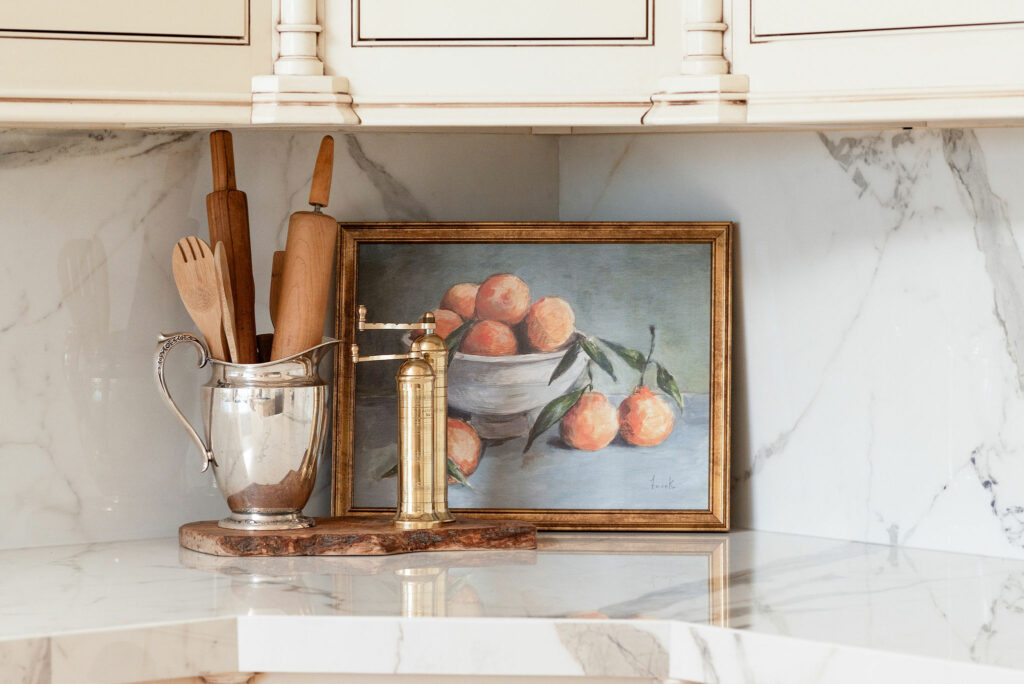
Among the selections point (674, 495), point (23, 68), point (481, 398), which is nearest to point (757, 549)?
point (674, 495)

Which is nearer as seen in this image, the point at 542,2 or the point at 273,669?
the point at 273,669

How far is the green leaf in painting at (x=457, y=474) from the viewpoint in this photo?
134 cm

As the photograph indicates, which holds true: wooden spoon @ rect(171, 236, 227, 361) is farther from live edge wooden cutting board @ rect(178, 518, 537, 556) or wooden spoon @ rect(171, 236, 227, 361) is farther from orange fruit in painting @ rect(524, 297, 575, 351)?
orange fruit in painting @ rect(524, 297, 575, 351)

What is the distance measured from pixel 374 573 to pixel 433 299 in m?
0.37

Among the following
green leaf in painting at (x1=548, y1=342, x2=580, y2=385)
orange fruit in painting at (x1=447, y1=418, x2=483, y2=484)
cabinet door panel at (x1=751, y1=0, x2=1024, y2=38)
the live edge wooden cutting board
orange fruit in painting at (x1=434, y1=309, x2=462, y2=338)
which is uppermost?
cabinet door panel at (x1=751, y1=0, x2=1024, y2=38)

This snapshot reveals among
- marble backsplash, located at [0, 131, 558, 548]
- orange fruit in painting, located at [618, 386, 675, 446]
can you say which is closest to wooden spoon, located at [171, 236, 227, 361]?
marble backsplash, located at [0, 131, 558, 548]

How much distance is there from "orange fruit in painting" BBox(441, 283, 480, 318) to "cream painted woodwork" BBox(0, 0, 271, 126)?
0.37 meters

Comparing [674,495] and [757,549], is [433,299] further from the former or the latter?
[757,549]

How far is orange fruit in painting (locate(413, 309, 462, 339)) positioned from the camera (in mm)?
1353

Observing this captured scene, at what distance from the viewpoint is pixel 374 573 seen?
110 cm

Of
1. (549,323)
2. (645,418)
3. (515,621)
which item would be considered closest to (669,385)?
(645,418)

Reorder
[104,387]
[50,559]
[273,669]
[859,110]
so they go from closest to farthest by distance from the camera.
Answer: [273,669]
[859,110]
[50,559]
[104,387]

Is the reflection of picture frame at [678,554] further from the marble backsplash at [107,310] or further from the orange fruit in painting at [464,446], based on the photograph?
the marble backsplash at [107,310]

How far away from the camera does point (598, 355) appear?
1.35 m
